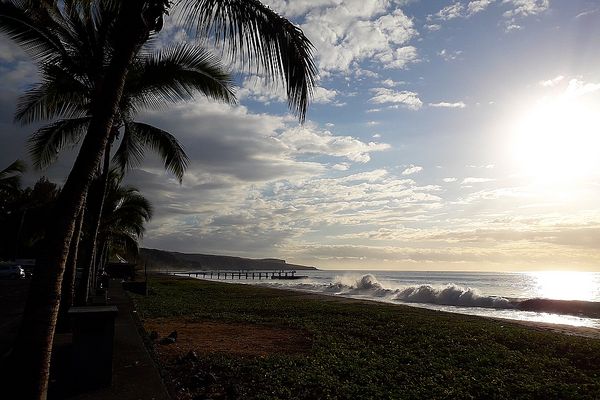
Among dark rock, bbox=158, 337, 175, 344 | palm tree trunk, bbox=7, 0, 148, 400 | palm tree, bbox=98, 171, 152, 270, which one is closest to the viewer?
palm tree trunk, bbox=7, 0, 148, 400

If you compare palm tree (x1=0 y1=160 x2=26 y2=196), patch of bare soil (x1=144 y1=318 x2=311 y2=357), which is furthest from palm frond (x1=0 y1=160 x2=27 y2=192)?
patch of bare soil (x1=144 y1=318 x2=311 y2=357)

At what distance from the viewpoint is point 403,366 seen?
953cm

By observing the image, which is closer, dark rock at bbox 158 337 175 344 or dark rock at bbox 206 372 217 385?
dark rock at bbox 206 372 217 385

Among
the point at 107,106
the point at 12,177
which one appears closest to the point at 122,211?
the point at 12,177

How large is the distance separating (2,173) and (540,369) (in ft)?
101

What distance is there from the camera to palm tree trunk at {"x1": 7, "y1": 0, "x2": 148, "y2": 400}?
3236mm

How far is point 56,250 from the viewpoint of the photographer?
3430 mm

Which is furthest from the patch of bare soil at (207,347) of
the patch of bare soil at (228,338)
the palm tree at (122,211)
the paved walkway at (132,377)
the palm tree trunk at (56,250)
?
the palm tree at (122,211)

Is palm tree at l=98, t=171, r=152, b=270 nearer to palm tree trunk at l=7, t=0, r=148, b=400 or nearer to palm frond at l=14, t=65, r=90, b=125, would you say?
palm frond at l=14, t=65, r=90, b=125

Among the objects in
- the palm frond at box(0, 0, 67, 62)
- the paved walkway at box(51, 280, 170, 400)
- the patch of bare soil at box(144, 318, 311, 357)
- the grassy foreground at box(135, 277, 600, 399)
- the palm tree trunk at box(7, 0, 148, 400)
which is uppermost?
the palm frond at box(0, 0, 67, 62)

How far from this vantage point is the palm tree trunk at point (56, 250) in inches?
127

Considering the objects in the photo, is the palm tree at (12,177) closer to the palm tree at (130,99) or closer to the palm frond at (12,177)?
the palm frond at (12,177)

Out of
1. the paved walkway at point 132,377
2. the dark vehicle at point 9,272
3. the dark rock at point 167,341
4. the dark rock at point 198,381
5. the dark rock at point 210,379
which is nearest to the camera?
the paved walkway at point 132,377

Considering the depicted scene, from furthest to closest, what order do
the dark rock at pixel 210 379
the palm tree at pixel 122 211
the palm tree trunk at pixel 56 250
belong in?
the palm tree at pixel 122 211 < the dark rock at pixel 210 379 < the palm tree trunk at pixel 56 250
